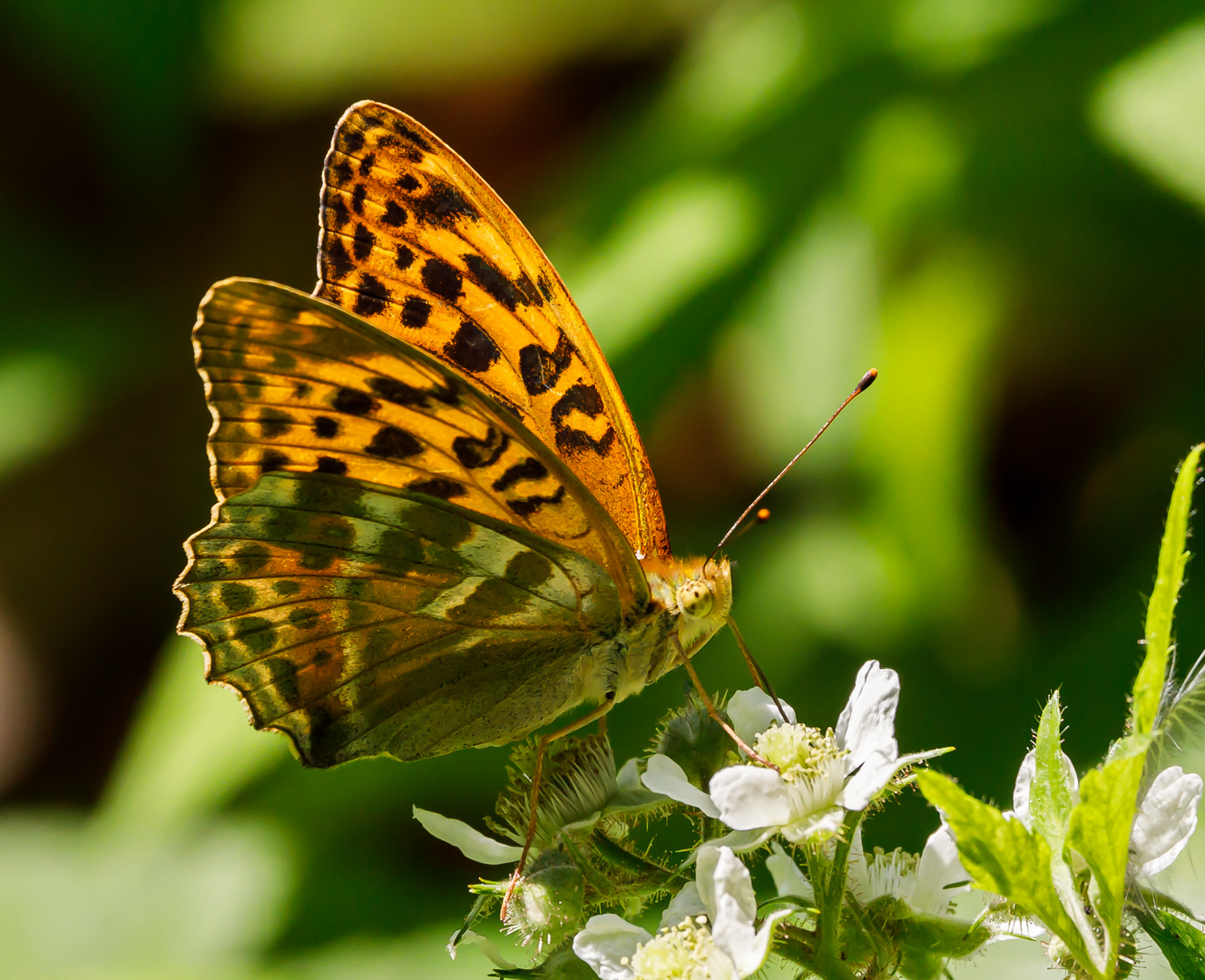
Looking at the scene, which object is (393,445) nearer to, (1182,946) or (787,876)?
(787,876)

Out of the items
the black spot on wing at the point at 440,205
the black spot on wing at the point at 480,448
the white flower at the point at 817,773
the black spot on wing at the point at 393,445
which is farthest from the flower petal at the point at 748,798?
the black spot on wing at the point at 440,205

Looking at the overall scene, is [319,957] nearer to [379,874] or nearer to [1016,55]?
[379,874]

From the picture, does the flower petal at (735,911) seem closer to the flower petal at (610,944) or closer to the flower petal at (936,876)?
the flower petal at (610,944)

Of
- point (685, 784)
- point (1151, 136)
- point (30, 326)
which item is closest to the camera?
point (685, 784)

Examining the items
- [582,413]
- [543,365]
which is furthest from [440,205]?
[582,413]

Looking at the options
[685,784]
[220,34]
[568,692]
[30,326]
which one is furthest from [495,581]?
[30,326]

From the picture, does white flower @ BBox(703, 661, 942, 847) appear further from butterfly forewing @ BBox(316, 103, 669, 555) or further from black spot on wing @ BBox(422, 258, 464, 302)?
black spot on wing @ BBox(422, 258, 464, 302)
